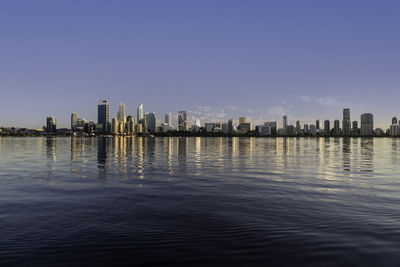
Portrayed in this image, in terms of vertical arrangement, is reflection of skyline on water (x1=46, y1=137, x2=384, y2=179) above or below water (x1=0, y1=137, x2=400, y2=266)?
below

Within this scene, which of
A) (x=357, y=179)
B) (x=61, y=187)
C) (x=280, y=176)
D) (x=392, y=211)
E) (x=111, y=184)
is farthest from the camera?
(x=280, y=176)

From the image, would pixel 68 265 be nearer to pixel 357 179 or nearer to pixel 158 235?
pixel 158 235

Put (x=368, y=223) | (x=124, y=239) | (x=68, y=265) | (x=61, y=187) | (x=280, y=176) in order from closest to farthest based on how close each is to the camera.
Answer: (x=68, y=265) → (x=124, y=239) → (x=368, y=223) → (x=61, y=187) → (x=280, y=176)

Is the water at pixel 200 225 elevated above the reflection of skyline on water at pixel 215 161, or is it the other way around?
the water at pixel 200 225

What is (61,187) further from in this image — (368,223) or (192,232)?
(368,223)

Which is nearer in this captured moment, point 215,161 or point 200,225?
point 200,225

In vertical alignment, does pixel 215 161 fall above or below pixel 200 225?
below

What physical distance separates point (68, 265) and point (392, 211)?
61.8ft

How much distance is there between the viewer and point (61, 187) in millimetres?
24406

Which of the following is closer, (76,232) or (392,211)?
(76,232)

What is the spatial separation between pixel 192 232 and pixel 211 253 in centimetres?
241

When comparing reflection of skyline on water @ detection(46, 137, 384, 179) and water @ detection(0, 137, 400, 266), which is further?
reflection of skyline on water @ detection(46, 137, 384, 179)

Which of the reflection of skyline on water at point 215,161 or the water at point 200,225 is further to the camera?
the reflection of skyline on water at point 215,161

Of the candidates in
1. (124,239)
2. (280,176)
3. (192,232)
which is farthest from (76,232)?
(280,176)
